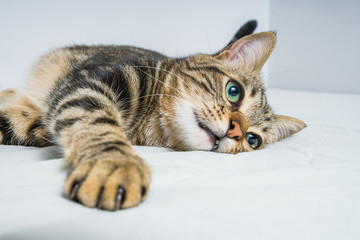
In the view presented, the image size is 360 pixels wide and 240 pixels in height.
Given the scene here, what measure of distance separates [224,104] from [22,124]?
0.77 meters

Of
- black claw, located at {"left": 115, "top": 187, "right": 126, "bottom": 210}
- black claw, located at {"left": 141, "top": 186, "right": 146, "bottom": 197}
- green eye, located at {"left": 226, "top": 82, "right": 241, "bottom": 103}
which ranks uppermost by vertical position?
black claw, located at {"left": 115, "top": 187, "right": 126, "bottom": 210}

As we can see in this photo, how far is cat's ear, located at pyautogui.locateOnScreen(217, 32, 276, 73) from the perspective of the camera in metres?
1.18

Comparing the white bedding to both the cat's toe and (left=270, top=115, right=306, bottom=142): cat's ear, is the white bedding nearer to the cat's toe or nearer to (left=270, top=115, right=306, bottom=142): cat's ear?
the cat's toe

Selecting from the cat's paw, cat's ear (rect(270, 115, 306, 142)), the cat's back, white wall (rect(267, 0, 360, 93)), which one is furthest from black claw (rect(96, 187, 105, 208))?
white wall (rect(267, 0, 360, 93))

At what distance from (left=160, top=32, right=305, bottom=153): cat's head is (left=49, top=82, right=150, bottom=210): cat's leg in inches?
8.9

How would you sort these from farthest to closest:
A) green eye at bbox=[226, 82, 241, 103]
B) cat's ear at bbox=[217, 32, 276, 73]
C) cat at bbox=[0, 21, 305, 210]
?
1. cat's ear at bbox=[217, 32, 276, 73]
2. green eye at bbox=[226, 82, 241, 103]
3. cat at bbox=[0, 21, 305, 210]

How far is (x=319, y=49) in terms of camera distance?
3.49 metres

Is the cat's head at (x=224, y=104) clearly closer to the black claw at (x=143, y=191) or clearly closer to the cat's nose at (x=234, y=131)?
the cat's nose at (x=234, y=131)

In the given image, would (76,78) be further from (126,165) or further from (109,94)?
(126,165)

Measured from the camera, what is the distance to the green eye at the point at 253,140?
1060mm

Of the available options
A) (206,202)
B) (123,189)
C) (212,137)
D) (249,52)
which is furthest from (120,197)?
(249,52)

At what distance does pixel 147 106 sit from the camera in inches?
42.4

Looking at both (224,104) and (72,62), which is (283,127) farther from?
(72,62)

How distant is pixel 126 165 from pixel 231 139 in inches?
17.9
